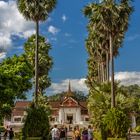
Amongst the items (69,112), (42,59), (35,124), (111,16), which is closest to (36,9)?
(111,16)

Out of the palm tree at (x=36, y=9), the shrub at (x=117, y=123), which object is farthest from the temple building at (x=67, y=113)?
the shrub at (x=117, y=123)

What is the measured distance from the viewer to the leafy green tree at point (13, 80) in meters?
38.6

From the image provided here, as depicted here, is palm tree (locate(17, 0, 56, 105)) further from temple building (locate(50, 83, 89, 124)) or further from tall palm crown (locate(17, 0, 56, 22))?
temple building (locate(50, 83, 89, 124))

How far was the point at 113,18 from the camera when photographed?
4012cm

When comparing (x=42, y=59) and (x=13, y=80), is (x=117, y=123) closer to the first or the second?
(x=13, y=80)

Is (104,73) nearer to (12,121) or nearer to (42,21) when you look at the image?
(42,21)

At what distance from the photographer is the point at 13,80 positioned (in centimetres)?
3944

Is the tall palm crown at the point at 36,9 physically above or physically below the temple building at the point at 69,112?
above

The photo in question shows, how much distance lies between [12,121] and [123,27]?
60.6 metres

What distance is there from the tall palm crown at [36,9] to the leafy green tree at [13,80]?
3940mm

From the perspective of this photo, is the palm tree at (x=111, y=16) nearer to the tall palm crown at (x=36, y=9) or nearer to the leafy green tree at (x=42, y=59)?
the tall palm crown at (x=36, y=9)

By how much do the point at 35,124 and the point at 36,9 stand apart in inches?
431

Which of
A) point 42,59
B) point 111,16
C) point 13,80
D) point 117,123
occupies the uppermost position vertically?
point 42,59

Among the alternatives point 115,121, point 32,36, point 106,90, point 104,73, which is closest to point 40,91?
point 32,36
